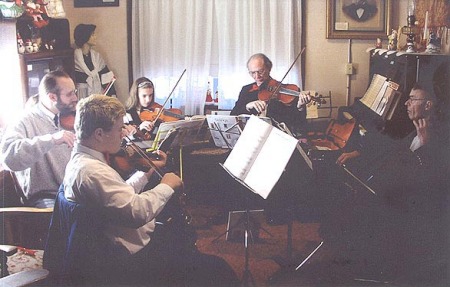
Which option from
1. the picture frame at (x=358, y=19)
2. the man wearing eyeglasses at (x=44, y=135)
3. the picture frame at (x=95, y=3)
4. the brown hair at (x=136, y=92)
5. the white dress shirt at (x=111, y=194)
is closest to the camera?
the white dress shirt at (x=111, y=194)

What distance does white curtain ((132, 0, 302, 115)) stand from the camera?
3.60m

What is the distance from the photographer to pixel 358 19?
353 cm

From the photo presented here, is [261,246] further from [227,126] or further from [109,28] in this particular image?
[109,28]

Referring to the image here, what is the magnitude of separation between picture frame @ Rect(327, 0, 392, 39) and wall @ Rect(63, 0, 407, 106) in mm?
45

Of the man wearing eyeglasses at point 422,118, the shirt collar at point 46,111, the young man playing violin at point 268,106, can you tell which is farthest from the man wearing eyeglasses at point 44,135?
the man wearing eyeglasses at point 422,118

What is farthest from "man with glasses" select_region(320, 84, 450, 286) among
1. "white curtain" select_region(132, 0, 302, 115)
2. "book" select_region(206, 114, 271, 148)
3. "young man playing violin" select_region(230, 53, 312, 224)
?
"white curtain" select_region(132, 0, 302, 115)

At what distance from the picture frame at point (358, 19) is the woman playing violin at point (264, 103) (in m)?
0.53

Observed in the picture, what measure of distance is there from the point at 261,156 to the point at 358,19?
1.76 metres

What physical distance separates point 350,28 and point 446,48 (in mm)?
875

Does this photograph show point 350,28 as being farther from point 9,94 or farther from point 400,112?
point 9,94

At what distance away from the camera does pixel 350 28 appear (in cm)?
356

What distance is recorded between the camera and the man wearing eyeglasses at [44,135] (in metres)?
2.36

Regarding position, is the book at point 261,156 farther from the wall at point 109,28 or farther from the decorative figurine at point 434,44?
the wall at point 109,28

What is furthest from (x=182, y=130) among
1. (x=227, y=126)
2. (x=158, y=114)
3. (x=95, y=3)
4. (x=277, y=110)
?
(x=95, y=3)
